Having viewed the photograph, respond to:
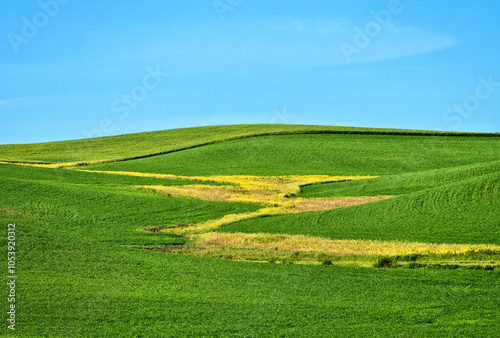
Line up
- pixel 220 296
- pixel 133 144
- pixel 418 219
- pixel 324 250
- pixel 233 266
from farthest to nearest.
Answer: pixel 133 144 → pixel 418 219 → pixel 324 250 → pixel 233 266 → pixel 220 296

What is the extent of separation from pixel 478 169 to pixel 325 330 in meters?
37.9

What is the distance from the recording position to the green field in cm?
1642

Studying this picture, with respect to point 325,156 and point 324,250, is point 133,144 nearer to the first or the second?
point 325,156

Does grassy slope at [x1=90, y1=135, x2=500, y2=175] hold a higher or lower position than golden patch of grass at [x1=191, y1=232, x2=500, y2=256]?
higher

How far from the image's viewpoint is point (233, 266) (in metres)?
25.4

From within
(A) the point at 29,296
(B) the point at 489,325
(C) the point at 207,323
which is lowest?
(B) the point at 489,325

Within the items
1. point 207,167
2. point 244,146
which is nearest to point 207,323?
point 207,167

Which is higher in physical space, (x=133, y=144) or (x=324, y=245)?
(x=133, y=144)

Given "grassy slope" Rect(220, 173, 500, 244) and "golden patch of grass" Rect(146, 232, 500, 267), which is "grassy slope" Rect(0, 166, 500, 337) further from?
"grassy slope" Rect(220, 173, 500, 244)

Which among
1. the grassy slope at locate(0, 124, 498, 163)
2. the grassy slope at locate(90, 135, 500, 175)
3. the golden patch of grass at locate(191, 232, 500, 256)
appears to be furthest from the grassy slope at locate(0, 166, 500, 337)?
the grassy slope at locate(0, 124, 498, 163)

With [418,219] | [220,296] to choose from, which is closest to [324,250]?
Result: [418,219]

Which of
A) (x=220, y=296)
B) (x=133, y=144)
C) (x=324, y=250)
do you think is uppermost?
(x=133, y=144)

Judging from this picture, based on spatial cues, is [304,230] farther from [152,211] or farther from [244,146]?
[244,146]

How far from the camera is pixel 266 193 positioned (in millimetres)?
56844
